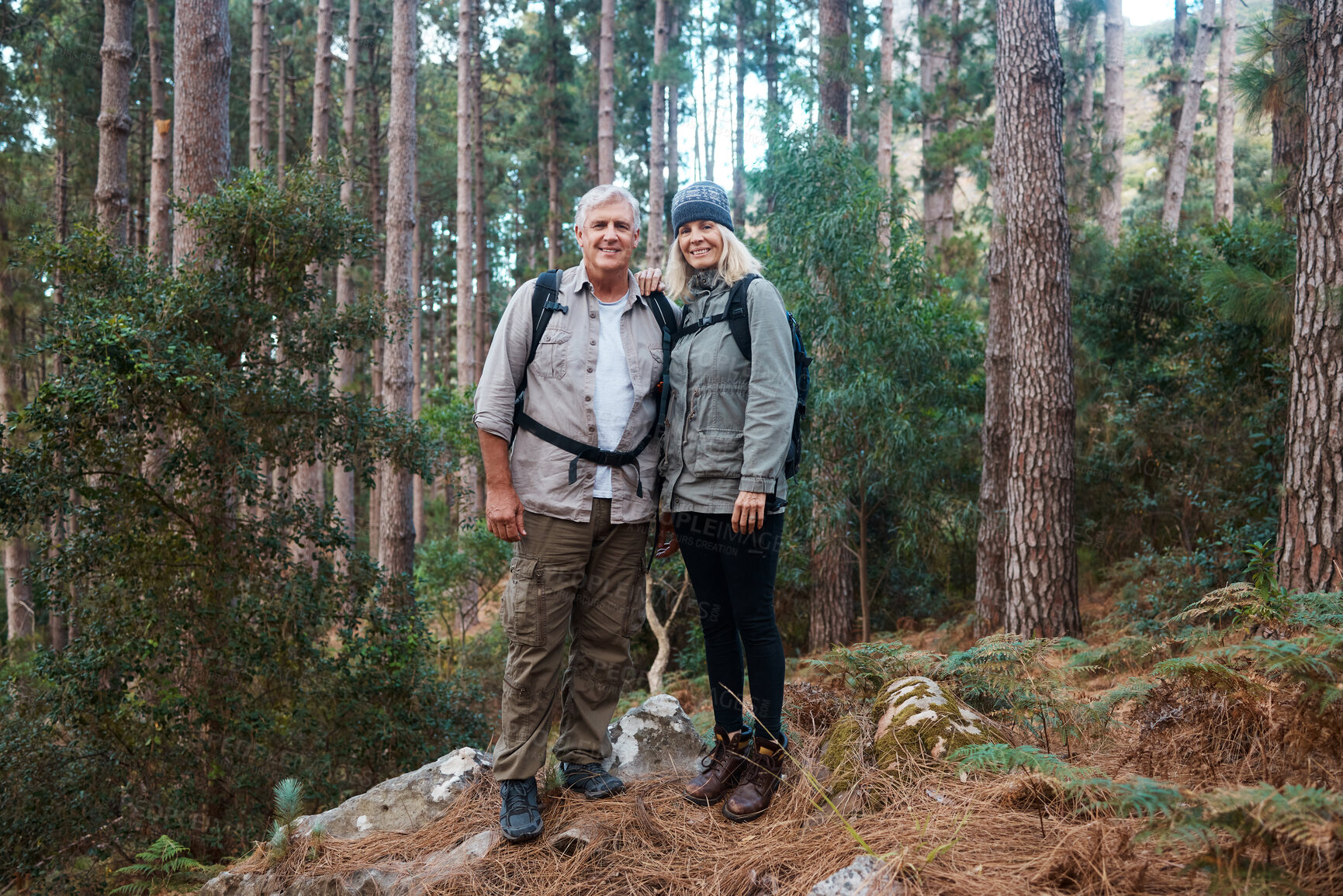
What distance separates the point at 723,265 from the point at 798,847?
2.07 meters

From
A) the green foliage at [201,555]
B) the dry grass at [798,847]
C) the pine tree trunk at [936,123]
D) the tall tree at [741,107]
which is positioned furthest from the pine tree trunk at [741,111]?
the dry grass at [798,847]

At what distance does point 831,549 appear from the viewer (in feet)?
30.0

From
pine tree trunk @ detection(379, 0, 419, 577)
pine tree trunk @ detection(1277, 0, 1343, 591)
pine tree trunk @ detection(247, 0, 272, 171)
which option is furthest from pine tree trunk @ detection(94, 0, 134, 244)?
pine tree trunk @ detection(1277, 0, 1343, 591)

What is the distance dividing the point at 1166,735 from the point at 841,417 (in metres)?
5.12

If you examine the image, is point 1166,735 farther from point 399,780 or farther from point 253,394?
point 253,394

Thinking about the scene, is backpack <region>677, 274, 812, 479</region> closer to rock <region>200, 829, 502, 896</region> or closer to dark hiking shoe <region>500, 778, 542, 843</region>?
dark hiking shoe <region>500, 778, 542, 843</region>

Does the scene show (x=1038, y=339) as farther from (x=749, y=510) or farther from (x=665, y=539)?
(x=749, y=510)

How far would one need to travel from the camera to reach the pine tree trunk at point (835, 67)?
10031 millimetres

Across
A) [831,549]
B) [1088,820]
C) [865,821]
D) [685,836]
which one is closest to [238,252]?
[685,836]

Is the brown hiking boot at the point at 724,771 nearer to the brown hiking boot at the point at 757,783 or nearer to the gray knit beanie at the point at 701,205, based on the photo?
the brown hiking boot at the point at 757,783

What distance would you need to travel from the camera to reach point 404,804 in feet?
11.9

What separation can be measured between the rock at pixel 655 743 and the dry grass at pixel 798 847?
21 cm

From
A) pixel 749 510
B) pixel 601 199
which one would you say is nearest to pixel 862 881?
pixel 749 510

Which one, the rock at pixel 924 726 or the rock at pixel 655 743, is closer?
the rock at pixel 924 726
